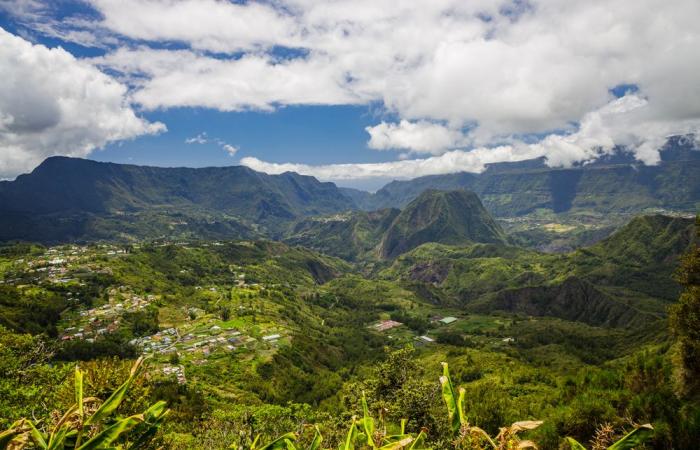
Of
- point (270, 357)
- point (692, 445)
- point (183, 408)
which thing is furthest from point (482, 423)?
point (270, 357)

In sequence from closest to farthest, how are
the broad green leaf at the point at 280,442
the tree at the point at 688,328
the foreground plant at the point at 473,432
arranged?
the foreground plant at the point at 473,432 < the broad green leaf at the point at 280,442 < the tree at the point at 688,328

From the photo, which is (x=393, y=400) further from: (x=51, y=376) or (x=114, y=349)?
(x=114, y=349)

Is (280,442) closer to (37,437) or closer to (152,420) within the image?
(152,420)

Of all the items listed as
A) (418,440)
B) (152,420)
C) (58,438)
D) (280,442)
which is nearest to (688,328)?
(418,440)

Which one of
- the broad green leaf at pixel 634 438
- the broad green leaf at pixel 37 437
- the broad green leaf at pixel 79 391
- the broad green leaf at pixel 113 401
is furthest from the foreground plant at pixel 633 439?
the broad green leaf at pixel 37 437

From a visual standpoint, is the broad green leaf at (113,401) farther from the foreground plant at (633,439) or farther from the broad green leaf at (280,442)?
the foreground plant at (633,439)

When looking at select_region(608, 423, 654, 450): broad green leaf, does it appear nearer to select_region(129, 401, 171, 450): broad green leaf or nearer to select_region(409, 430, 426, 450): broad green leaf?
select_region(409, 430, 426, 450): broad green leaf
